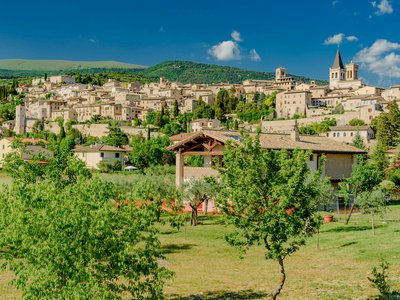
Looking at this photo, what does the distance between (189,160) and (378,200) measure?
5689 cm

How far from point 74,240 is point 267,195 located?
535cm

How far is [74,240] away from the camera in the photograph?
30.1 ft

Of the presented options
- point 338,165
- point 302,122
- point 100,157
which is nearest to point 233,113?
point 302,122

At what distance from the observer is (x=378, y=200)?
27.1 meters

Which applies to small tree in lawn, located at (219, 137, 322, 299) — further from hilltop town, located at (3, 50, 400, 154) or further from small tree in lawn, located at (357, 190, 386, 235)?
hilltop town, located at (3, 50, 400, 154)

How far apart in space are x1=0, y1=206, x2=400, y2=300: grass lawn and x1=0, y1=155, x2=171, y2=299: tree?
5954mm

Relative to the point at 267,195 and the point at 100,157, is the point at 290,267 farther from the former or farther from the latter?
the point at 100,157

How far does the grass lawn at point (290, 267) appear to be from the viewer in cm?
1588

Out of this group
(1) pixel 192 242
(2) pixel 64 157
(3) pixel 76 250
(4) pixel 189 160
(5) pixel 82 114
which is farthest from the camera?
(5) pixel 82 114

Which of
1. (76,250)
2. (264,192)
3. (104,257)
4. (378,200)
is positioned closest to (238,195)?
(264,192)

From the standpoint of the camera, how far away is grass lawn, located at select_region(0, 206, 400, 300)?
52.1 feet

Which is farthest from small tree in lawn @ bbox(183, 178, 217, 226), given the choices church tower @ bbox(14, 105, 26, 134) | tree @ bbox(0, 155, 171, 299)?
church tower @ bbox(14, 105, 26, 134)

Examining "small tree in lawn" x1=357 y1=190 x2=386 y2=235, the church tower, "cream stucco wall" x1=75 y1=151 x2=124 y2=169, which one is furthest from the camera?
the church tower

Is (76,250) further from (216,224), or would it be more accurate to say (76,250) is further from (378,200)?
(216,224)
